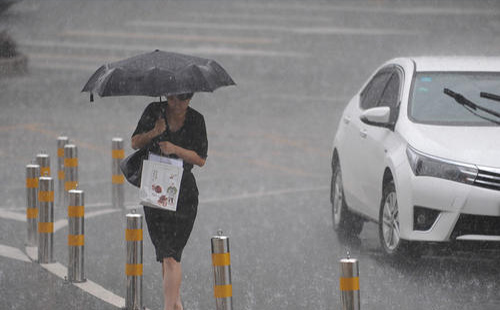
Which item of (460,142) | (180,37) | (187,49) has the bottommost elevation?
(460,142)

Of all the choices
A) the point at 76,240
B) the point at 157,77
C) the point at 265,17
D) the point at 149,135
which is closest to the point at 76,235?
the point at 76,240

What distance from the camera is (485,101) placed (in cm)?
1056

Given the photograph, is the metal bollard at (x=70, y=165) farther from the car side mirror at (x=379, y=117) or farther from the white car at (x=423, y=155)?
the car side mirror at (x=379, y=117)

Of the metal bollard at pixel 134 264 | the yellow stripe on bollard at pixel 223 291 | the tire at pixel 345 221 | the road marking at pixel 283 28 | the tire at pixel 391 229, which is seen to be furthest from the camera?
the road marking at pixel 283 28

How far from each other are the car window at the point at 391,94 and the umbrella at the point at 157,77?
10.9 ft

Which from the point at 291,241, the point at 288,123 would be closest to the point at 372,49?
the point at 288,123

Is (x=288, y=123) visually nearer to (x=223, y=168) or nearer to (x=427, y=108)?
(x=223, y=168)

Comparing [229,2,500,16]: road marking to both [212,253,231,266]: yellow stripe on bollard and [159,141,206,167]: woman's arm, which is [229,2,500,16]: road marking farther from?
[212,253,231,266]: yellow stripe on bollard

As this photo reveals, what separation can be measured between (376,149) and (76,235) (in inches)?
109

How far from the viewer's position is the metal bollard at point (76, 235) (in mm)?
9234

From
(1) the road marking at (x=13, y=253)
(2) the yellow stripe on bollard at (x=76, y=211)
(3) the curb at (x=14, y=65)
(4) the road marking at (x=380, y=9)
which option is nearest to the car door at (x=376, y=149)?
(2) the yellow stripe on bollard at (x=76, y=211)

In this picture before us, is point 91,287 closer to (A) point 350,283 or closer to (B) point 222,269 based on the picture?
(B) point 222,269

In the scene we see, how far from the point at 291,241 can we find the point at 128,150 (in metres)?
7.01

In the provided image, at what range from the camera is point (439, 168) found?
372 inches
